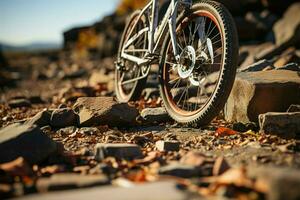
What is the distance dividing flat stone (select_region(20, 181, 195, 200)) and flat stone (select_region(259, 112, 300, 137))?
1.58 meters

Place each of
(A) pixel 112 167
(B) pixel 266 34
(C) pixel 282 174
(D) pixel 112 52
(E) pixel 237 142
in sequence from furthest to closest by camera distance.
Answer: (D) pixel 112 52 < (B) pixel 266 34 < (E) pixel 237 142 < (A) pixel 112 167 < (C) pixel 282 174

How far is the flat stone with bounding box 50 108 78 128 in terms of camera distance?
159 inches

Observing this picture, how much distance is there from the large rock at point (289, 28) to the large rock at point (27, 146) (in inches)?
255

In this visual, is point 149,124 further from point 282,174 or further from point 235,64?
point 282,174

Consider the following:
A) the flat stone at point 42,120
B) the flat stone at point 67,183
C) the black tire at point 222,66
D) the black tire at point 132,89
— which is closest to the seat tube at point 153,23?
the black tire at point 132,89

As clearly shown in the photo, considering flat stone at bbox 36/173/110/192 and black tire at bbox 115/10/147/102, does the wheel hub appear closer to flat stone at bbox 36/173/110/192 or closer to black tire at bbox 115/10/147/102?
black tire at bbox 115/10/147/102

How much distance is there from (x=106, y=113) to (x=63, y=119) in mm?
486

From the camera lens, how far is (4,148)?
2742 mm

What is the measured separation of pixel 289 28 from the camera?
27.7ft

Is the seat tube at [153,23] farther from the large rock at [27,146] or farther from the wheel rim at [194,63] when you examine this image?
the large rock at [27,146]

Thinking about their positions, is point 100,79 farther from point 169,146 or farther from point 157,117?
point 169,146

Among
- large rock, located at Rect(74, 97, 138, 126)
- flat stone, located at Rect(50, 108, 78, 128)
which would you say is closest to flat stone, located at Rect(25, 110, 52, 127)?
flat stone, located at Rect(50, 108, 78, 128)

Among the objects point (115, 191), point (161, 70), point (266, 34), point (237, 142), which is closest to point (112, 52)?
point (266, 34)

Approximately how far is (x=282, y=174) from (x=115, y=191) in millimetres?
762
